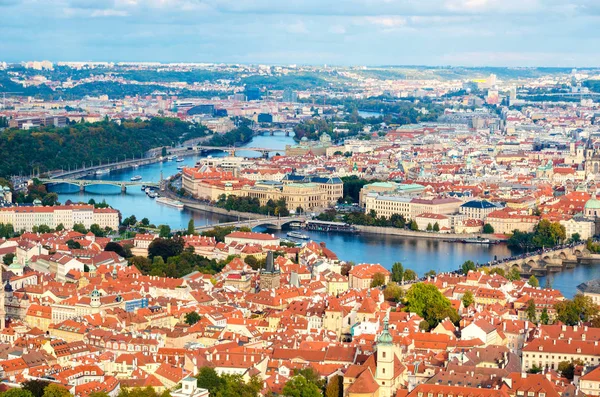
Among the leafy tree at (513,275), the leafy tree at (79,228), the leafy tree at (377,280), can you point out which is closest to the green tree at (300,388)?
the leafy tree at (377,280)

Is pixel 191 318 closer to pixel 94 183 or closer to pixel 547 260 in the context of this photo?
pixel 547 260

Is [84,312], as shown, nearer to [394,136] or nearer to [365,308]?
[365,308]

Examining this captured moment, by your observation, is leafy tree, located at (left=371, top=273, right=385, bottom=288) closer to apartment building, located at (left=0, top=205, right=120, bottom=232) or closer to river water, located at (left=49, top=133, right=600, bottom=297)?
river water, located at (left=49, top=133, right=600, bottom=297)

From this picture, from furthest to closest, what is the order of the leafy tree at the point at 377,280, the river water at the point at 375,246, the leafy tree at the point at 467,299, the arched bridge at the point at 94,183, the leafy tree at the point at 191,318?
1. the arched bridge at the point at 94,183
2. the river water at the point at 375,246
3. the leafy tree at the point at 377,280
4. the leafy tree at the point at 467,299
5. the leafy tree at the point at 191,318

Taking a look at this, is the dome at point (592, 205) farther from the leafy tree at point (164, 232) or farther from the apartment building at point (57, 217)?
the apartment building at point (57, 217)

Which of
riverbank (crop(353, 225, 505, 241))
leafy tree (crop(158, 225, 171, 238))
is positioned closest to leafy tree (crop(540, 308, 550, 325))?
leafy tree (crop(158, 225, 171, 238))

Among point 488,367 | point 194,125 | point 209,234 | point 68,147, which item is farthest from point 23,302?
point 194,125
